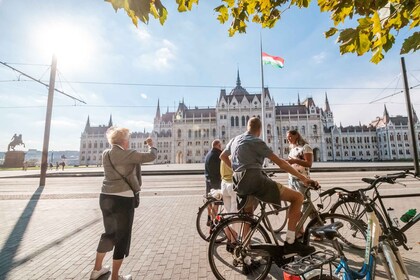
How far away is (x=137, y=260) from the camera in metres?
3.78

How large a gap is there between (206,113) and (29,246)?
78.3 m

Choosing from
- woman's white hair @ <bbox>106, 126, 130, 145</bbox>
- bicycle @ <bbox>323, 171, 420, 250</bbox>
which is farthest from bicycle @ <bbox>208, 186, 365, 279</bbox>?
woman's white hair @ <bbox>106, 126, 130, 145</bbox>

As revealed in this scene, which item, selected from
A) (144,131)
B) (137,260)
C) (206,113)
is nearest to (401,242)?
(137,260)

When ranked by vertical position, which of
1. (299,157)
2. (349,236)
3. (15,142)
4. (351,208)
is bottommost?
(349,236)

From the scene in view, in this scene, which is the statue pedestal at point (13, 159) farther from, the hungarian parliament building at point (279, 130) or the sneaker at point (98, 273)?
the sneaker at point (98, 273)

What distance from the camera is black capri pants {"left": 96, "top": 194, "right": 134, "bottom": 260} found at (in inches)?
116

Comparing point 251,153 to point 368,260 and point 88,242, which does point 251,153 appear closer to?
point 368,260

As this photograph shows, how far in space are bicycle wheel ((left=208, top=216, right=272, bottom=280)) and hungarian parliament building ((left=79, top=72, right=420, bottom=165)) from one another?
64359 mm

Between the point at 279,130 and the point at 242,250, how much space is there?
77.1 m

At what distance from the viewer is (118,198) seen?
9.75 feet

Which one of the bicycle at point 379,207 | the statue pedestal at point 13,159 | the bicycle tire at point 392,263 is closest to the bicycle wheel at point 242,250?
the bicycle at point 379,207

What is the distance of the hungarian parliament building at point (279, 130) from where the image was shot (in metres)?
74.2

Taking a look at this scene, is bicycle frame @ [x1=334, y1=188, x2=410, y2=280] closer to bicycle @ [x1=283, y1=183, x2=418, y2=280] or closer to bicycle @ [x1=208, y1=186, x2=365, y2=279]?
bicycle @ [x1=283, y1=183, x2=418, y2=280]

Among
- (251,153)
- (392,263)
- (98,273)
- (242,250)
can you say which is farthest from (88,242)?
(392,263)
